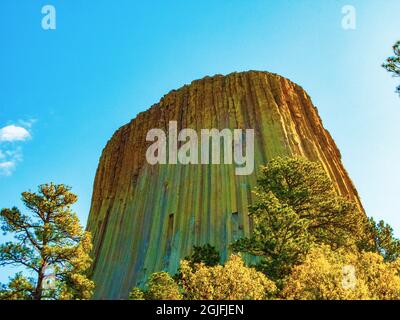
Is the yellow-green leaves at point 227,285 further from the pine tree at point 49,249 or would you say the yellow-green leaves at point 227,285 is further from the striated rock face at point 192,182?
the striated rock face at point 192,182

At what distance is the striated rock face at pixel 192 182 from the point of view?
43312 millimetres

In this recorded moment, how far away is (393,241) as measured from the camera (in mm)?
25438

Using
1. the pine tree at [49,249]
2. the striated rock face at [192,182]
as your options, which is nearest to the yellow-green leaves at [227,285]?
the pine tree at [49,249]

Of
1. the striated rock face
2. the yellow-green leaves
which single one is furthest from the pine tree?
the striated rock face

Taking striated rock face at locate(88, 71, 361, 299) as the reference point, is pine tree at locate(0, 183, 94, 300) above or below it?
below

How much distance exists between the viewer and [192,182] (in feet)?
158

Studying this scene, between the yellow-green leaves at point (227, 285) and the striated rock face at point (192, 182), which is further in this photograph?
the striated rock face at point (192, 182)

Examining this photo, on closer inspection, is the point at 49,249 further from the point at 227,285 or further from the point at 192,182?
the point at 192,182

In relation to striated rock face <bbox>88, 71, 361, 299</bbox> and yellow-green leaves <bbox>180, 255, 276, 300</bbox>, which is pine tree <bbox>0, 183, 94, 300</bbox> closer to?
yellow-green leaves <bbox>180, 255, 276, 300</bbox>

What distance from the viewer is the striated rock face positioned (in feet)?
142

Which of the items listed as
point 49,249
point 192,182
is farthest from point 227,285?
point 192,182

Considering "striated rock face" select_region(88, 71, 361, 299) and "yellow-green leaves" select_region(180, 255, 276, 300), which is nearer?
"yellow-green leaves" select_region(180, 255, 276, 300)

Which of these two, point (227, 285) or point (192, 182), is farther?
point (192, 182)
